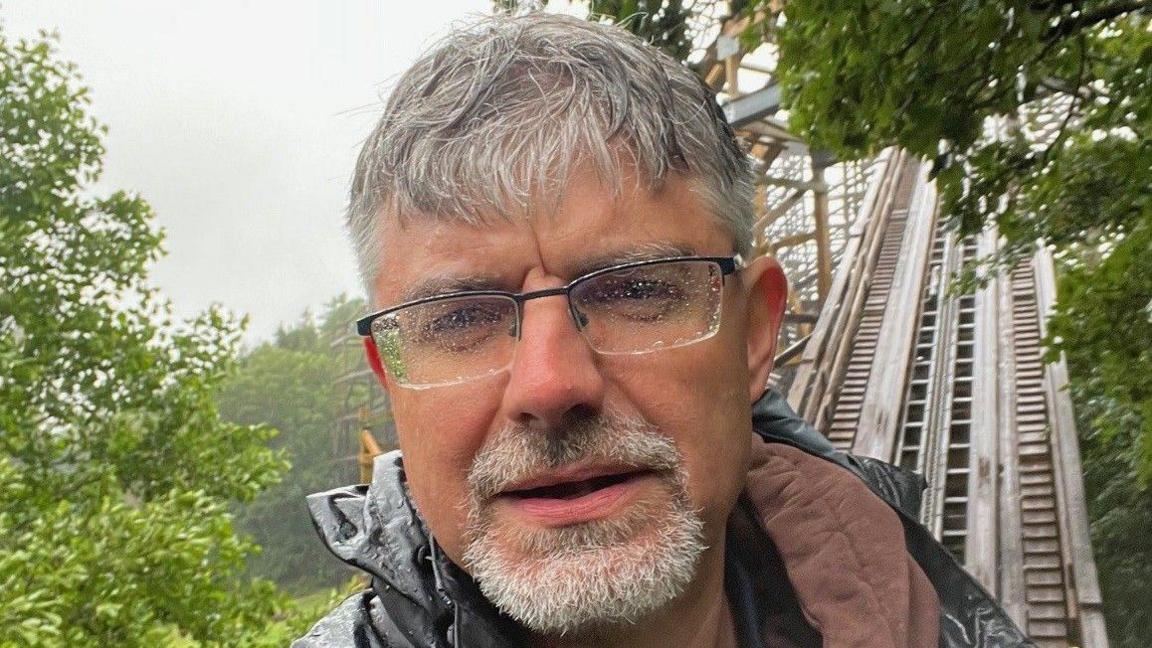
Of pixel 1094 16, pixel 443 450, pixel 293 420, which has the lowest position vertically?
pixel 443 450

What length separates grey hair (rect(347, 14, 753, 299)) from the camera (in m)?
0.84

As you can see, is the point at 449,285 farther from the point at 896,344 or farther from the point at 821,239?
the point at 821,239

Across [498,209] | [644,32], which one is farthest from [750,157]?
[644,32]

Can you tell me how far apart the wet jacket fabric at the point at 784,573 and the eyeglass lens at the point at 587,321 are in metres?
0.21

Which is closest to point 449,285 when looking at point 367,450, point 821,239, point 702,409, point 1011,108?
point 702,409

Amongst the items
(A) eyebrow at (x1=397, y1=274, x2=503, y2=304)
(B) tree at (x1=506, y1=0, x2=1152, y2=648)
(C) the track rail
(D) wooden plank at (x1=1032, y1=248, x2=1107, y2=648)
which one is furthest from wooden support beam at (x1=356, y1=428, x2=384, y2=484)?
(A) eyebrow at (x1=397, y1=274, x2=503, y2=304)

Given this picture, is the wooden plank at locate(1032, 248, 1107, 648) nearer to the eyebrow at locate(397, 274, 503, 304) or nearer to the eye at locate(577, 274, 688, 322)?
the eye at locate(577, 274, 688, 322)

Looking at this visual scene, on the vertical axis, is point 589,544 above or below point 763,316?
below

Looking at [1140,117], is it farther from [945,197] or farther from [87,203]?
[87,203]

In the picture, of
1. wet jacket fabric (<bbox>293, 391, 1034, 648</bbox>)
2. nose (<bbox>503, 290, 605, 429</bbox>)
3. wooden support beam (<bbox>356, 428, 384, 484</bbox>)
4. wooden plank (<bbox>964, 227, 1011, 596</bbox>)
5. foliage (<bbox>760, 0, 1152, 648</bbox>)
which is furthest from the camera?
wooden plank (<bbox>964, 227, 1011, 596</bbox>)

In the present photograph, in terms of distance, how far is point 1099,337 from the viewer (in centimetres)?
244

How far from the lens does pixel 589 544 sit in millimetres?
808

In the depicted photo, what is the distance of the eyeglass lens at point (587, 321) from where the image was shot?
2.72ft

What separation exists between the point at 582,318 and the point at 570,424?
0.33 ft
